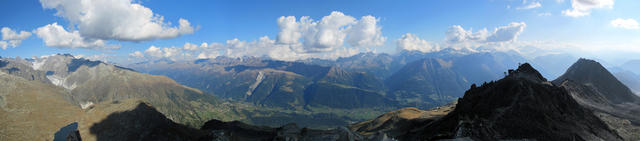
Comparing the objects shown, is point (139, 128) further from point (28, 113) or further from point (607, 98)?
point (607, 98)

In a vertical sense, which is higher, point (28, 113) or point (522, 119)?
point (522, 119)

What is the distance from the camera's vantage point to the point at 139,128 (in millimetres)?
87938

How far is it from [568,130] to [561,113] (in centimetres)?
1188

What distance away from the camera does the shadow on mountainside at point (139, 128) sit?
84.4 m

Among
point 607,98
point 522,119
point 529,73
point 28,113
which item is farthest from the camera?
point 607,98

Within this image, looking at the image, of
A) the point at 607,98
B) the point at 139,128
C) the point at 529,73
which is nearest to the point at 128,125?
the point at 139,128

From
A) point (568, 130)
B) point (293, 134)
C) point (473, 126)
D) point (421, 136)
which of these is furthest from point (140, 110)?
point (568, 130)

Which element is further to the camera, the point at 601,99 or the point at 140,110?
the point at 601,99

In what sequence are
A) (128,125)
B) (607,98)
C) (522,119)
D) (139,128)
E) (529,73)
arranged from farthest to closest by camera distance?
(607,98)
(529,73)
(128,125)
(139,128)
(522,119)

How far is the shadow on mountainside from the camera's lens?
8444cm

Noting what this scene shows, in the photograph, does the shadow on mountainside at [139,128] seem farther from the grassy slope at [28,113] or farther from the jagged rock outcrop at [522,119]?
the jagged rock outcrop at [522,119]

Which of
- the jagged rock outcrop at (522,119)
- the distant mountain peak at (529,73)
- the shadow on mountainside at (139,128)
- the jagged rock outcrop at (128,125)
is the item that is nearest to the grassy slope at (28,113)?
the jagged rock outcrop at (128,125)

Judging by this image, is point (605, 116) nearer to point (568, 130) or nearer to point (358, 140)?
point (568, 130)

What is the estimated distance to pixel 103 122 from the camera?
87312 millimetres
